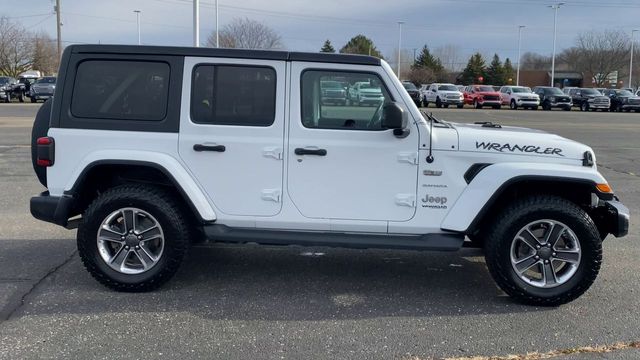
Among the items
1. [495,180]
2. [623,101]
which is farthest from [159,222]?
[623,101]

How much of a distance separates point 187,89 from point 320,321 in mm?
2087

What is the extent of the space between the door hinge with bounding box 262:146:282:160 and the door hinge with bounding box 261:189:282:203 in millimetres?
268

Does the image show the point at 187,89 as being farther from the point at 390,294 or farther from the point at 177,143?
the point at 390,294

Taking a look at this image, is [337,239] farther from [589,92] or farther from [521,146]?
[589,92]

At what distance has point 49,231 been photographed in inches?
263

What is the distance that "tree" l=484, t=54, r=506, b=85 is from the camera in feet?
271

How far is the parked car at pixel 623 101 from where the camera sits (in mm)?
41250

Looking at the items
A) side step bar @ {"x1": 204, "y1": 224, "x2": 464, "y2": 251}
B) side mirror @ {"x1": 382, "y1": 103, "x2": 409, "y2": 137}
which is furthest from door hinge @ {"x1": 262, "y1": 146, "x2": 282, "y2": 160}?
side mirror @ {"x1": 382, "y1": 103, "x2": 409, "y2": 137}

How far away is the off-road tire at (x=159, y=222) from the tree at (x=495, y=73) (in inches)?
3268

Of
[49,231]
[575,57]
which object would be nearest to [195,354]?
[49,231]

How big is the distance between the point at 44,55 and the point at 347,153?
7639 centimetres

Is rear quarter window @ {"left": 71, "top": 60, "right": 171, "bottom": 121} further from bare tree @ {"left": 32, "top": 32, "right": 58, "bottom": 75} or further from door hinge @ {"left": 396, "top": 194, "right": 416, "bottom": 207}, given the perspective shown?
bare tree @ {"left": 32, "top": 32, "right": 58, "bottom": 75}

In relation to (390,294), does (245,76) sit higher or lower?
higher

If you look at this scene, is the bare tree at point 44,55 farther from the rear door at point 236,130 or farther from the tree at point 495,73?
the rear door at point 236,130
